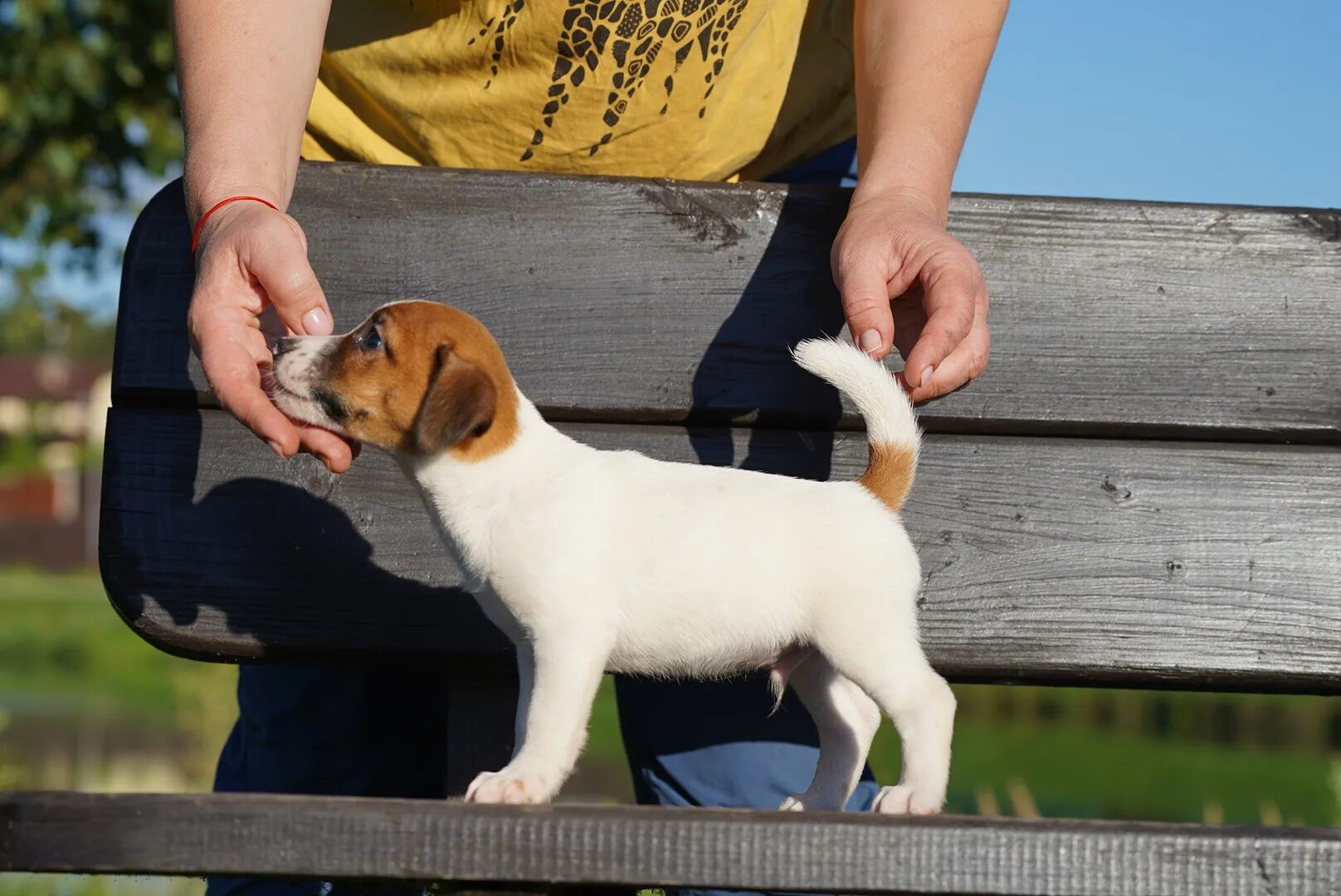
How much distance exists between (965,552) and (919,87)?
71 cm

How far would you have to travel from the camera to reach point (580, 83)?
2115mm

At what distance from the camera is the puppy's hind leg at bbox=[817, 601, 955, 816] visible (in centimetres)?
157

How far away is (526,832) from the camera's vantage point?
1.23 metres

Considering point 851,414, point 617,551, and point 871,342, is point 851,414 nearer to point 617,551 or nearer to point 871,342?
point 871,342

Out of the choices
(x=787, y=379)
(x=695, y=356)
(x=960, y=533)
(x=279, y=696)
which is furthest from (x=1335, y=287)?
(x=279, y=696)

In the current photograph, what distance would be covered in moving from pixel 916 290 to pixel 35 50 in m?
5.33

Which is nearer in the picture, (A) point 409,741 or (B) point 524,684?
(B) point 524,684

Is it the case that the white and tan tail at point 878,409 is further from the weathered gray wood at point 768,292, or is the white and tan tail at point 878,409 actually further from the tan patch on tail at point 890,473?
the weathered gray wood at point 768,292

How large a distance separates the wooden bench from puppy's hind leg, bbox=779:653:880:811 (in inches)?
12.8

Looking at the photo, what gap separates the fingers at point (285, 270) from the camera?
5.44 ft

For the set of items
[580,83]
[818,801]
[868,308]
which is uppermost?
[580,83]

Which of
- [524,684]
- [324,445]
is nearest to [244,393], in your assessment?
[324,445]

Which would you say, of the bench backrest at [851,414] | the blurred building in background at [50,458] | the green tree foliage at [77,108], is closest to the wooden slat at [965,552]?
the bench backrest at [851,414]

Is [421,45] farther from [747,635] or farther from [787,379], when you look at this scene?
[747,635]
